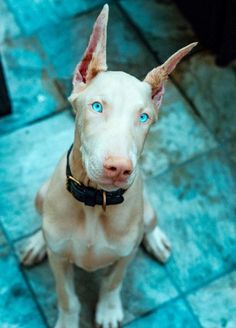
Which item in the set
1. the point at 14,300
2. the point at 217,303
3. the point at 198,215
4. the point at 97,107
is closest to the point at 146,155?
the point at 198,215

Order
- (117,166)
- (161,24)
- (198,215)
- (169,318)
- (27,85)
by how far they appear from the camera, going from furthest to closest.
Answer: (161,24) < (27,85) < (198,215) < (169,318) < (117,166)

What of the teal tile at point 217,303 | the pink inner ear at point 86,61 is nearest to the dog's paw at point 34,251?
the teal tile at point 217,303

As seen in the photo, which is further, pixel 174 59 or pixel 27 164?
pixel 27 164

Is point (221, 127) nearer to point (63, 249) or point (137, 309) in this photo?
point (137, 309)

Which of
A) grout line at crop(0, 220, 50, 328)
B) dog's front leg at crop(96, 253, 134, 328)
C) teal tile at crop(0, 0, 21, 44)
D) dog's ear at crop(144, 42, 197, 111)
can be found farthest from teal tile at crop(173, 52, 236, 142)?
dog's ear at crop(144, 42, 197, 111)

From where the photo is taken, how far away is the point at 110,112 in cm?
270

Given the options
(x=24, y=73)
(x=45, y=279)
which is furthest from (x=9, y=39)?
(x=45, y=279)

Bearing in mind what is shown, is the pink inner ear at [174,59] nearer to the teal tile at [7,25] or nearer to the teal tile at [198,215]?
the teal tile at [198,215]

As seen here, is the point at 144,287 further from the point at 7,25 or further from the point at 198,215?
the point at 7,25

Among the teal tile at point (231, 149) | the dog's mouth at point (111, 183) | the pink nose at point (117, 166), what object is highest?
the pink nose at point (117, 166)

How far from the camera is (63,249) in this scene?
329 cm

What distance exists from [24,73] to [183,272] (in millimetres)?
1471

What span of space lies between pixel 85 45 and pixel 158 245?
1362 mm

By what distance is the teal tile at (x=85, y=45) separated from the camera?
4.69 metres
